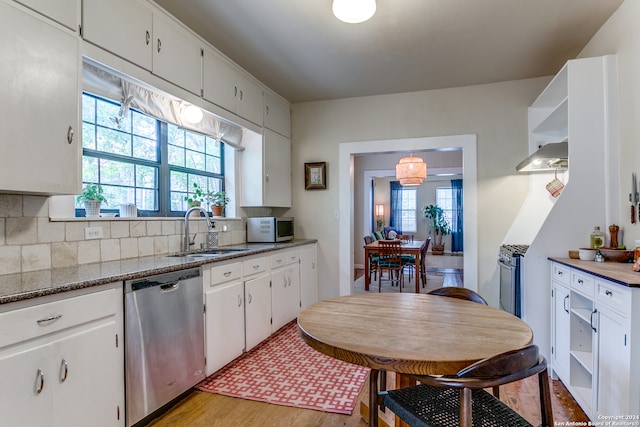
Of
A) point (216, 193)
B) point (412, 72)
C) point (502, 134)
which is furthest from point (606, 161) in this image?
point (216, 193)

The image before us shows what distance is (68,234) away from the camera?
6.48ft

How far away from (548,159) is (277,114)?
9.27 feet

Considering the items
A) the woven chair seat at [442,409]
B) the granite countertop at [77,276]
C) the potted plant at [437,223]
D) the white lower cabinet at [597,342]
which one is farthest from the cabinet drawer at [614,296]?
the potted plant at [437,223]

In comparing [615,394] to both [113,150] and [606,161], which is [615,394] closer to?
[606,161]

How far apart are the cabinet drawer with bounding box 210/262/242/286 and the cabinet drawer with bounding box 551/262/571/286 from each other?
2.36 metres

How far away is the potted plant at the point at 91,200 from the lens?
2.17 metres

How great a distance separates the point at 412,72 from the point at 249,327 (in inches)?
114

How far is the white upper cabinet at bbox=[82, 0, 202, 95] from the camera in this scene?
1897mm

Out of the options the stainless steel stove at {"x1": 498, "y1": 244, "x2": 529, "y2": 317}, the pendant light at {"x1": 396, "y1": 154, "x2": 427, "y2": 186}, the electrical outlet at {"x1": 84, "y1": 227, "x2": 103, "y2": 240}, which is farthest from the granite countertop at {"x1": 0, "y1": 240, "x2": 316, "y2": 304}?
the pendant light at {"x1": 396, "y1": 154, "x2": 427, "y2": 186}

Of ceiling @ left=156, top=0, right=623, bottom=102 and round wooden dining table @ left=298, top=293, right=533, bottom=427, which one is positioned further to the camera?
ceiling @ left=156, top=0, right=623, bottom=102

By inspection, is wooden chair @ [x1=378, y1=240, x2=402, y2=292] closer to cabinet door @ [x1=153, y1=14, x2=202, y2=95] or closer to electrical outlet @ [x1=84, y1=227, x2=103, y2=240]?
cabinet door @ [x1=153, y1=14, x2=202, y2=95]

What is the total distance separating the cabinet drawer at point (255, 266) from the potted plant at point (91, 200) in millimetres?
1101

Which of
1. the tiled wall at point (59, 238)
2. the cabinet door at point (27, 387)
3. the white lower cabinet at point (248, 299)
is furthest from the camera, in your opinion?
the white lower cabinet at point (248, 299)

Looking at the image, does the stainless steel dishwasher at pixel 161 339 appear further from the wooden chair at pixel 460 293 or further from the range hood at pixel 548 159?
the range hood at pixel 548 159
